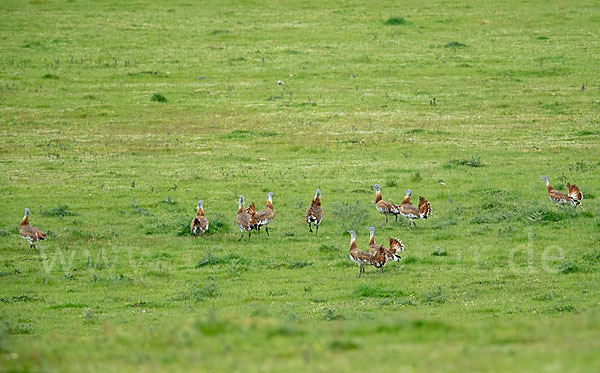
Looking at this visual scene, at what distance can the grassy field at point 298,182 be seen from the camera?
11.0 meters

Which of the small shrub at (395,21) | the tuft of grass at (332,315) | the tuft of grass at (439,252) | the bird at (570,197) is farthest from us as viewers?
the small shrub at (395,21)

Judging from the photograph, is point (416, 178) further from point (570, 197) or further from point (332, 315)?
point (332, 315)

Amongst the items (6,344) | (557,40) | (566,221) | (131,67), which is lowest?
(6,344)

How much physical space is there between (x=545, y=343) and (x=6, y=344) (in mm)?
7111

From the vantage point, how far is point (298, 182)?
29.3 meters

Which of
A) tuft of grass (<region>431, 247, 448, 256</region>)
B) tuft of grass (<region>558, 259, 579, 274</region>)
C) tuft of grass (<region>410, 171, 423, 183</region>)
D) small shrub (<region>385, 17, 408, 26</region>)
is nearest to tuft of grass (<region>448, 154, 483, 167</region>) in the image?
tuft of grass (<region>410, 171, 423, 183</region>)

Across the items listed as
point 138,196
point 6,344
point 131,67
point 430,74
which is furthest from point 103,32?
point 6,344

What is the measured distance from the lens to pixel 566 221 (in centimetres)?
2236

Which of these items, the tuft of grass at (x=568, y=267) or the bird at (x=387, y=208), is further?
the bird at (x=387, y=208)

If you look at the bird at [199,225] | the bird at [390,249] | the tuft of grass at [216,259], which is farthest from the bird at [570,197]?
the bird at [199,225]

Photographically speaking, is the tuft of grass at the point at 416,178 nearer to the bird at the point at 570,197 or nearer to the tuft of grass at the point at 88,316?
the bird at the point at 570,197

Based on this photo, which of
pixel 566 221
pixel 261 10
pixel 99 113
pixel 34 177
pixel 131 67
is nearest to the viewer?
pixel 566 221

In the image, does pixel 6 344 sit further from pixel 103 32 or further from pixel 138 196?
pixel 103 32

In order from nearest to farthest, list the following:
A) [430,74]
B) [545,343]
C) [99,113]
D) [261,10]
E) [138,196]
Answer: [545,343]
[138,196]
[99,113]
[430,74]
[261,10]
